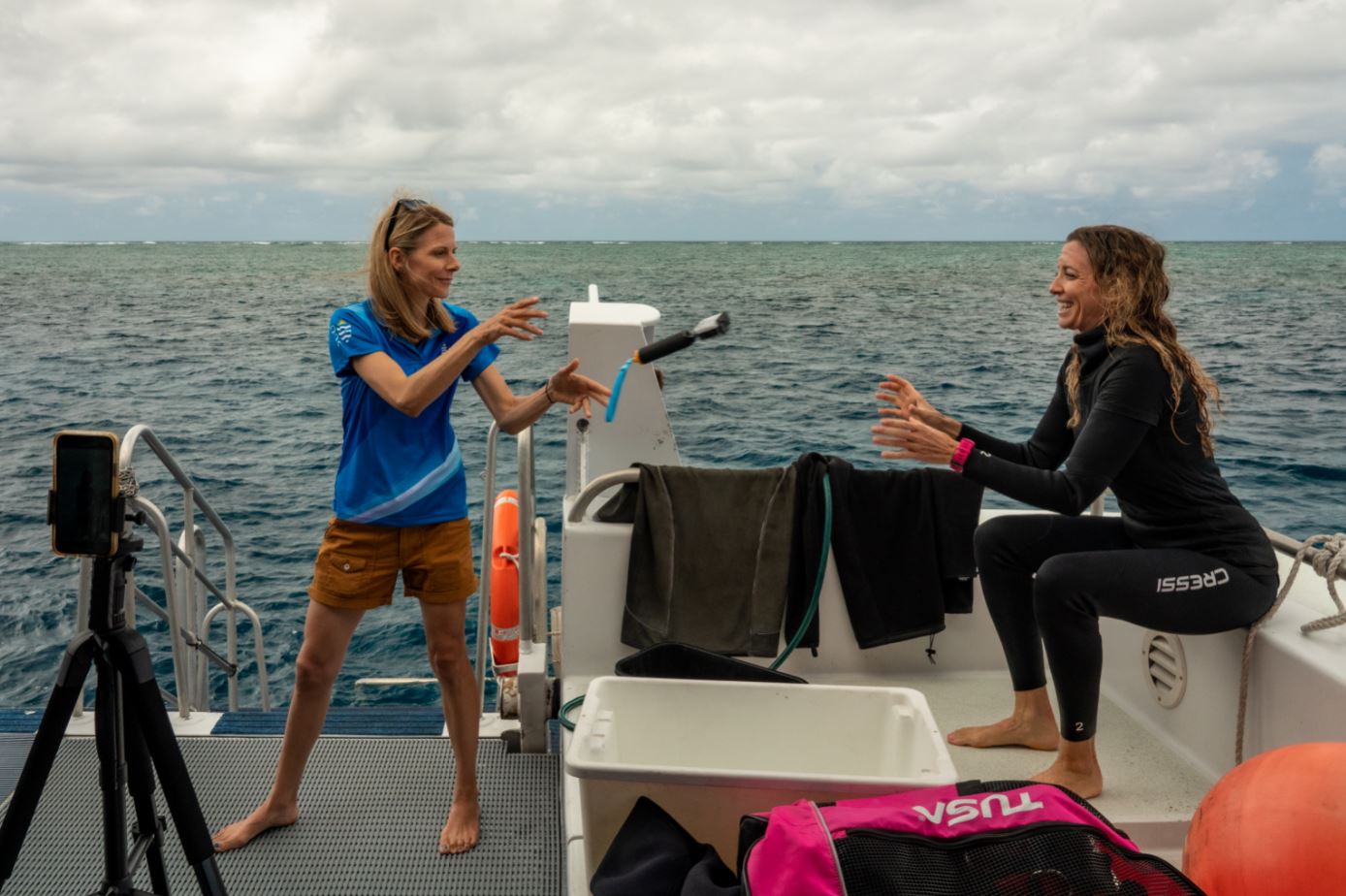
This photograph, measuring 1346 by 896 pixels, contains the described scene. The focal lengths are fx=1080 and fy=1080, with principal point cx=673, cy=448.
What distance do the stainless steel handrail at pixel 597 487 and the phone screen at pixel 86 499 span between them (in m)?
1.65

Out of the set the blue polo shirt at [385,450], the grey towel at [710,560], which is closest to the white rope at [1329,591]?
the grey towel at [710,560]

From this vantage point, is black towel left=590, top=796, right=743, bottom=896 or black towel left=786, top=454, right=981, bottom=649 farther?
black towel left=786, top=454, right=981, bottom=649

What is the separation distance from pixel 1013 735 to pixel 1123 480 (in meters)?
0.79

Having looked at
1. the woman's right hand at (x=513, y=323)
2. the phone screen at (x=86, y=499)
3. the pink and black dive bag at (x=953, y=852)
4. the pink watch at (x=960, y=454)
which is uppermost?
the woman's right hand at (x=513, y=323)

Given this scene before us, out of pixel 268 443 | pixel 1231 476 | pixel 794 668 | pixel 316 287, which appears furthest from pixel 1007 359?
pixel 316 287

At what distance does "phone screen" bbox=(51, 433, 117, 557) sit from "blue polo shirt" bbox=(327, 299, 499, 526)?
0.73 metres

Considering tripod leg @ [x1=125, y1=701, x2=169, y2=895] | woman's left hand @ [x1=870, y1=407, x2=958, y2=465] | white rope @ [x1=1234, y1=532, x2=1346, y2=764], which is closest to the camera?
tripod leg @ [x1=125, y1=701, x2=169, y2=895]

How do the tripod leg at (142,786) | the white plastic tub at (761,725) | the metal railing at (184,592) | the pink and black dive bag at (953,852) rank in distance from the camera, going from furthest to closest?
the metal railing at (184,592)
the white plastic tub at (761,725)
the tripod leg at (142,786)
the pink and black dive bag at (953,852)

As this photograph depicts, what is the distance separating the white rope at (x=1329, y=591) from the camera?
8.46ft

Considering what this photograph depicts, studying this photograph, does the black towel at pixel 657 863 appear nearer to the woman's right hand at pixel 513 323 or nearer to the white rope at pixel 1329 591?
the woman's right hand at pixel 513 323

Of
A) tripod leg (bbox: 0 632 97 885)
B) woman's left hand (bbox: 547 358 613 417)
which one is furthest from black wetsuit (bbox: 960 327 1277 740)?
tripod leg (bbox: 0 632 97 885)

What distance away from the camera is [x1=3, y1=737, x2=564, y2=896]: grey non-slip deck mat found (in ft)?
8.77

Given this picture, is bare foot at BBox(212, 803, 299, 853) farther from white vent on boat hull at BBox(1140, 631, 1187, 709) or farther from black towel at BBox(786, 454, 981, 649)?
white vent on boat hull at BBox(1140, 631, 1187, 709)

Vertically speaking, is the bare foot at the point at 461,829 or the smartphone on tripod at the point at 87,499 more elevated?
the smartphone on tripod at the point at 87,499
